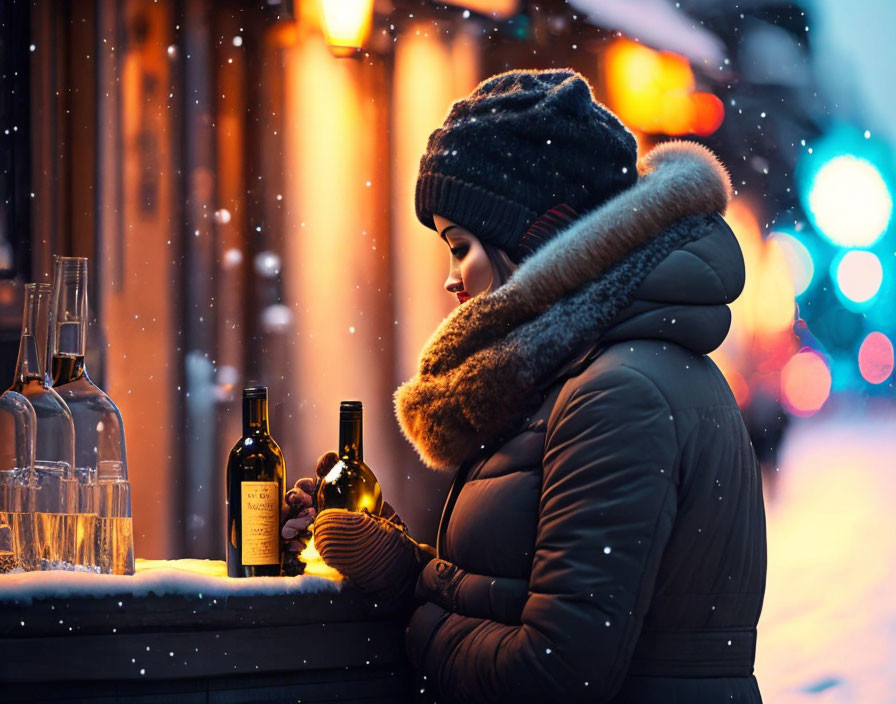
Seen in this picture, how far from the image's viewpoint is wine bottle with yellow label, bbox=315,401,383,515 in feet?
5.64

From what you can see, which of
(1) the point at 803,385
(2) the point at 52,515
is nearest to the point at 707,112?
(1) the point at 803,385

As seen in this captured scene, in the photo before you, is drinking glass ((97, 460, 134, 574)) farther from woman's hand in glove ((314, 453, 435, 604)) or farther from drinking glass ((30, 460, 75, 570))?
woman's hand in glove ((314, 453, 435, 604))

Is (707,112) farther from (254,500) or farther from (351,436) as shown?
(254,500)

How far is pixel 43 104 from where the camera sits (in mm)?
2438

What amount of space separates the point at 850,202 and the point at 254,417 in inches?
76.0

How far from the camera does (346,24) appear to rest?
8.44 feet

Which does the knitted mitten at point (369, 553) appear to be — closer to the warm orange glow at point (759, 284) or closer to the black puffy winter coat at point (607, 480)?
the black puffy winter coat at point (607, 480)

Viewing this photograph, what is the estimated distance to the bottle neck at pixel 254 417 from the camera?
1675mm

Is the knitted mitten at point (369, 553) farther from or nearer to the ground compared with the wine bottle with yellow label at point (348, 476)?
nearer to the ground

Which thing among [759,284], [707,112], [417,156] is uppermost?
[707,112]

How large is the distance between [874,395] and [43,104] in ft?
7.54

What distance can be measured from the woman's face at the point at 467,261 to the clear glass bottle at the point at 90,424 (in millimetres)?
597

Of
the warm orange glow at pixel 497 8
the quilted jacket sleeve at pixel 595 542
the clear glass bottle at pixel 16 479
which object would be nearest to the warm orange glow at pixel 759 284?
the warm orange glow at pixel 497 8

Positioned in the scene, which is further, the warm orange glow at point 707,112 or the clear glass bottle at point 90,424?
the warm orange glow at point 707,112
